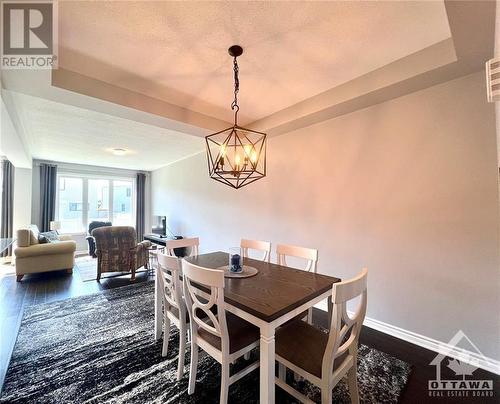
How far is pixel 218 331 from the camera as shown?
142 cm

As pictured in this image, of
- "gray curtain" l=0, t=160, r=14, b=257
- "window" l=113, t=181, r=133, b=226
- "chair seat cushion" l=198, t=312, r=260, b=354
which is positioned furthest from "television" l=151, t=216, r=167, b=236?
"chair seat cushion" l=198, t=312, r=260, b=354

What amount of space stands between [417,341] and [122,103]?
3.88m

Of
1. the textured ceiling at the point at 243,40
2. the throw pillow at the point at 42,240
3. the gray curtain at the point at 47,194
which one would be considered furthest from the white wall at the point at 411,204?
the gray curtain at the point at 47,194

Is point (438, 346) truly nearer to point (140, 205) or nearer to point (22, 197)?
point (140, 205)

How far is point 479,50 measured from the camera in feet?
5.45

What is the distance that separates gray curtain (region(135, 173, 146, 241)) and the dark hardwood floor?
2737 millimetres

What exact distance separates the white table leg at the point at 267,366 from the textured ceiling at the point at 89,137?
11.1ft

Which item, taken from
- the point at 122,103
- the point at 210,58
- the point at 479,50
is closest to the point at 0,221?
the point at 122,103

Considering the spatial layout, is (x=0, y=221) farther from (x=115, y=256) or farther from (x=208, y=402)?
(x=208, y=402)

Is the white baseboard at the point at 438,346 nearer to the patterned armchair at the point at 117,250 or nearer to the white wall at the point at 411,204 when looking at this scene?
the white wall at the point at 411,204

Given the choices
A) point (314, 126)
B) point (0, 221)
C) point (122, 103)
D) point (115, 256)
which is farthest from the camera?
point (0, 221)

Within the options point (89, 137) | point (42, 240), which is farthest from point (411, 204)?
point (42, 240)

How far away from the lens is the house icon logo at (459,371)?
168 cm

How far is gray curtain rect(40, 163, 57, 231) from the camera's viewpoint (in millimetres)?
6020
